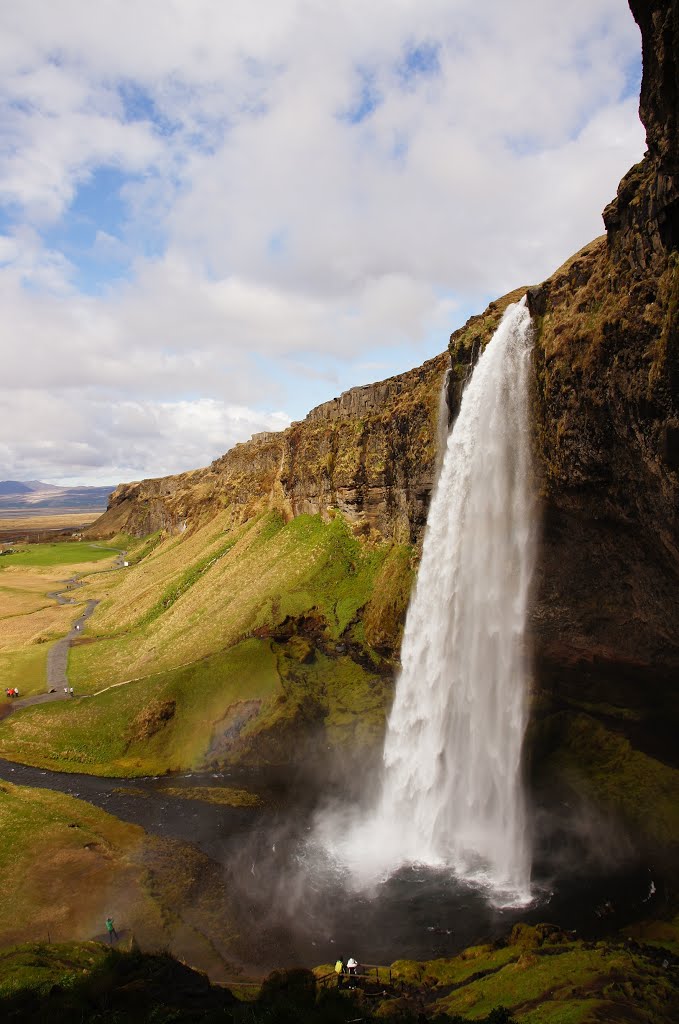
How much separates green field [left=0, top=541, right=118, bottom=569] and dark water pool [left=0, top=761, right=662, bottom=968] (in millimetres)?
106197

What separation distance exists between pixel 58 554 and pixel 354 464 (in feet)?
337

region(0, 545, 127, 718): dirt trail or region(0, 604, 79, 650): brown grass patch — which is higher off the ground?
region(0, 604, 79, 650): brown grass patch

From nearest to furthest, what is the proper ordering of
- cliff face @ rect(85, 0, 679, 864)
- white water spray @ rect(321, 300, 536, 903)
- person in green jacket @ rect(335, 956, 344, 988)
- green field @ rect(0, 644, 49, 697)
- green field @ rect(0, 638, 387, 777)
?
1. cliff face @ rect(85, 0, 679, 864)
2. person in green jacket @ rect(335, 956, 344, 988)
3. white water spray @ rect(321, 300, 536, 903)
4. green field @ rect(0, 638, 387, 777)
5. green field @ rect(0, 644, 49, 697)

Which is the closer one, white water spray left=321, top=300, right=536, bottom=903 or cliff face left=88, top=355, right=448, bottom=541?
white water spray left=321, top=300, right=536, bottom=903

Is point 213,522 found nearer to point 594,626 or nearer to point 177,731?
point 177,731

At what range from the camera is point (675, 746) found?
28094 mm

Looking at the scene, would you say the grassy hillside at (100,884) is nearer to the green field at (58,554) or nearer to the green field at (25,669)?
the green field at (25,669)

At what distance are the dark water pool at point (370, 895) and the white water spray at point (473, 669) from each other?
5.46 ft

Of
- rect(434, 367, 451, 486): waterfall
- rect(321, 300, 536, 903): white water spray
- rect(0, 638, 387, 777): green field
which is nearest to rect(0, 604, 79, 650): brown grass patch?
rect(0, 638, 387, 777): green field

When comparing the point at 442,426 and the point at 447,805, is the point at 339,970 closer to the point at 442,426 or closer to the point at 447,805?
the point at 447,805

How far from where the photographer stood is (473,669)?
30781 millimetres

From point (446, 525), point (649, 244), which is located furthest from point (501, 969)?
point (649, 244)

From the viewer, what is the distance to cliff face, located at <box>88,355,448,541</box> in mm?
43250

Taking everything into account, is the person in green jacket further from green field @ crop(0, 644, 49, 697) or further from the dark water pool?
green field @ crop(0, 644, 49, 697)
